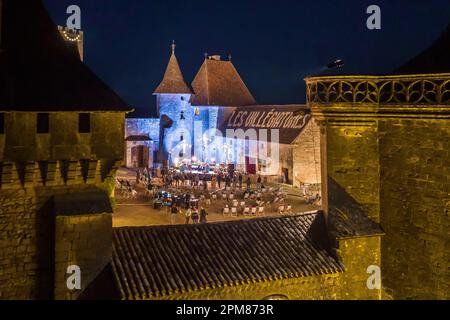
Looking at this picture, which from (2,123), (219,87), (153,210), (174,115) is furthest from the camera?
(219,87)

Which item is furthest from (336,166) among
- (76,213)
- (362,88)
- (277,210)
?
(277,210)

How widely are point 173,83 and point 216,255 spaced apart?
124ft

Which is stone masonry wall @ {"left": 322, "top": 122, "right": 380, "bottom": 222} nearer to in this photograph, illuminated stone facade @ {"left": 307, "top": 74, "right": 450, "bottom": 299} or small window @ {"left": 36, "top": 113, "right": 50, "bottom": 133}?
illuminated stone facade @ {"left": 307, "top": 74, "right": 450, "bottom": 299}

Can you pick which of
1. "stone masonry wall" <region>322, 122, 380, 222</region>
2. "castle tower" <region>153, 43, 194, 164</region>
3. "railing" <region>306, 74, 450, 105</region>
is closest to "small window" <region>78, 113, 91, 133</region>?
"railing" <region>306, 74, 450, 105</region>

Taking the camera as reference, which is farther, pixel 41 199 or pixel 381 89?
pixel 381 89

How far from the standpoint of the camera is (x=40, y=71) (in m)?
10.9

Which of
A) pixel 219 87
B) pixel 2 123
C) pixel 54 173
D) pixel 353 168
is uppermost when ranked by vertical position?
pixel 219 87

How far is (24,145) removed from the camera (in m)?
10.3

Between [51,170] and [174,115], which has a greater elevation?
[174,115]

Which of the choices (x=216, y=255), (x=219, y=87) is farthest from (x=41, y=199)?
(x=219, y=87)

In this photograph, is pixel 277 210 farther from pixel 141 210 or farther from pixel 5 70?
pixel 5 70

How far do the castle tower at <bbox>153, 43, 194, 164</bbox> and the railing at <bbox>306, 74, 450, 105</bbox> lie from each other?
35127 mm

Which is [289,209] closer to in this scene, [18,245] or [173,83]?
[18,245]

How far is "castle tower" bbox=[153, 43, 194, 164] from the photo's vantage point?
4594 cm
